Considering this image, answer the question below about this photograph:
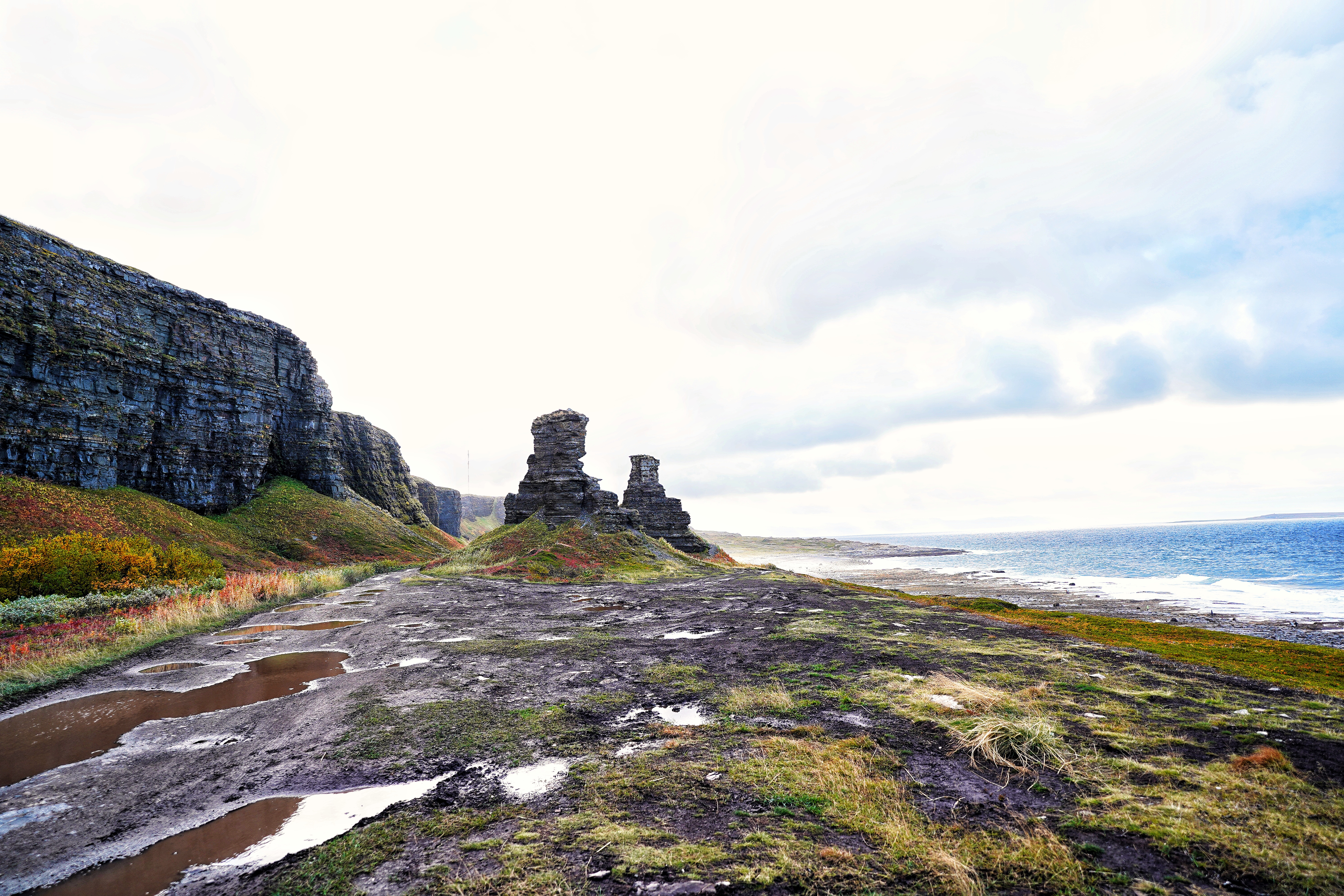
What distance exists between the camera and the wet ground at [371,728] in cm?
554

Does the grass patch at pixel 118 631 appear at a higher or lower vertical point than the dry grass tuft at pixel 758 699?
higher

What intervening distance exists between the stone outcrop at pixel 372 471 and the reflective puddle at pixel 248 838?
77.6 m

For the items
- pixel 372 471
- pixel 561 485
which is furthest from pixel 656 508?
pixel 372 471

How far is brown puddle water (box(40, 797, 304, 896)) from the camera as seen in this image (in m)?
4.75

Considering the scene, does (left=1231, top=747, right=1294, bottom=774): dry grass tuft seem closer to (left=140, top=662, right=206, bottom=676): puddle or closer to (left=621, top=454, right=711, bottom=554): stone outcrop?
(left=140, top=662, right=206, bottom=676): puddle

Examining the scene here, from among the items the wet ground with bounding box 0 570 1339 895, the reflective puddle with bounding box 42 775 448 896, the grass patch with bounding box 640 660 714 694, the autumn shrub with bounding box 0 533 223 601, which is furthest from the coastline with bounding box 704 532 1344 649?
the autumn shrub with bounding box 0 533 223 601

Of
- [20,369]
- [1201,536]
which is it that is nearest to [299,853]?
[20,369]

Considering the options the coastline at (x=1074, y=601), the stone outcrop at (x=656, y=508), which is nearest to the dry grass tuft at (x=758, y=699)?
the coastline at (x=1074, y=601)

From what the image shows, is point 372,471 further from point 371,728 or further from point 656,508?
point 371,728

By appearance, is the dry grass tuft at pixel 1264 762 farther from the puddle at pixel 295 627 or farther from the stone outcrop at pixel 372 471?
the stone outcrop at pixel 372 471

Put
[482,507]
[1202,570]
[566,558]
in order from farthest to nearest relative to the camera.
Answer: [482,507] → [1202,570] → [566,558]

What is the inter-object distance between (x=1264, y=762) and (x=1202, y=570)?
76958 millimetres

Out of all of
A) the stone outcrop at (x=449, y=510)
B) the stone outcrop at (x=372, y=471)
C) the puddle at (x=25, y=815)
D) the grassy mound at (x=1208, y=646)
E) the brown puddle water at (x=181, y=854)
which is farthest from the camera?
the stone outcrop at (x=449, y=510)

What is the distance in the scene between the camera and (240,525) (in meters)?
46.9
